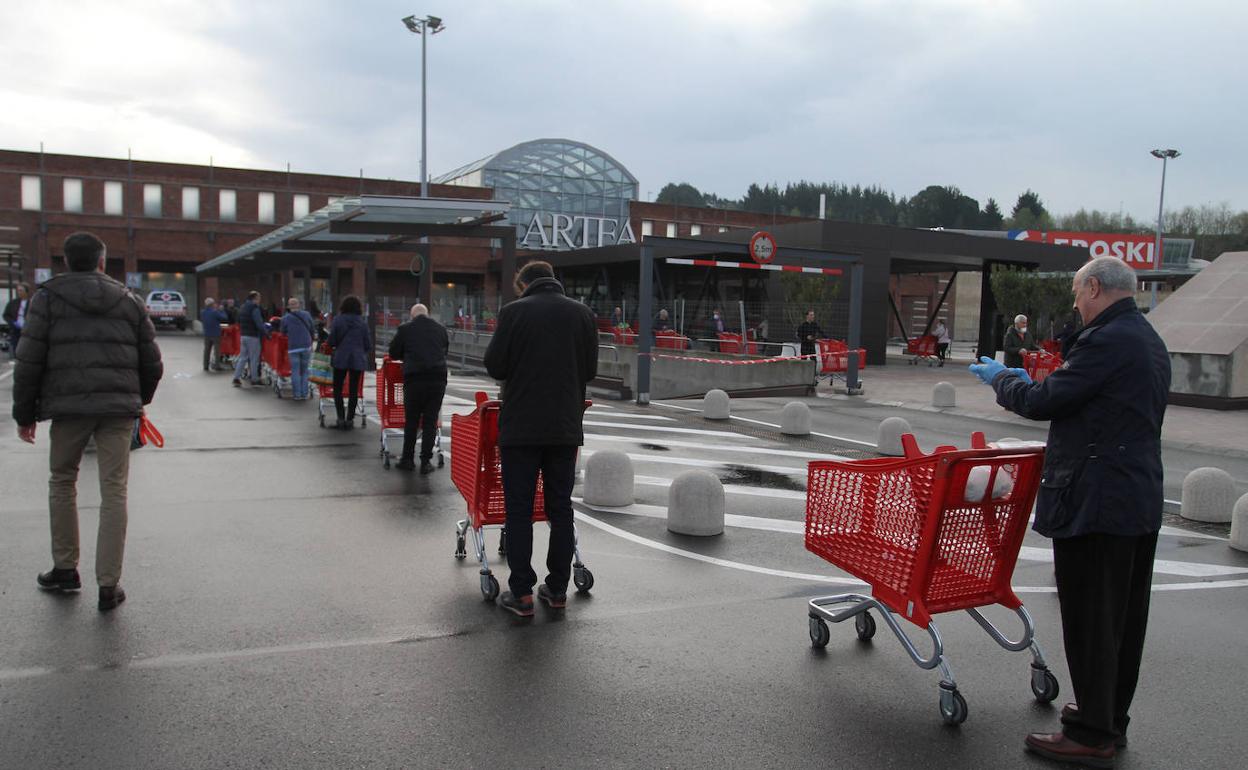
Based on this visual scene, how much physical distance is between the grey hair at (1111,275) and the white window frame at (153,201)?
58260 millimetres

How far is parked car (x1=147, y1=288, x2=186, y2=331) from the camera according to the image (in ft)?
148

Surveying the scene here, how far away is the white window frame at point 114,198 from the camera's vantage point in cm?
5291

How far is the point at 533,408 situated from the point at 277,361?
45.6 ft

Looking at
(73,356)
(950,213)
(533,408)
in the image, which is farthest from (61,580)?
(950,213)

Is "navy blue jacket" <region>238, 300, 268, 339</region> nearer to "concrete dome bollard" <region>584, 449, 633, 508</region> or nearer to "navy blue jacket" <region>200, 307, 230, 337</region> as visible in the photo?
"navy blue jacket" <region>200, 307, 230, 337</region>

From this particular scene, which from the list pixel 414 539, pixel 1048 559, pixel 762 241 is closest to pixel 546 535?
pixel 414 539

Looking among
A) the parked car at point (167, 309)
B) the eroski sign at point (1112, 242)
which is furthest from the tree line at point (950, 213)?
the parked car at point (167, 309)

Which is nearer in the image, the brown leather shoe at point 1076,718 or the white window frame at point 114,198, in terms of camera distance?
the brown leather shoe at point 1076,718

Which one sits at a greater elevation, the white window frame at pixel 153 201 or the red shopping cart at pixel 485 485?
the white window frame at pixel 153 201

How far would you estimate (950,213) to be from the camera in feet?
395

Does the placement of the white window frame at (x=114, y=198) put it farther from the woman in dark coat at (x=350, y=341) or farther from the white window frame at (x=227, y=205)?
the woman in dark coat at (x=350, y=341)

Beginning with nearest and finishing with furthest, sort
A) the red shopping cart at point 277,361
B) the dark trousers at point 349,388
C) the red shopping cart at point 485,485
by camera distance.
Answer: the red shopping cart at point 485,485 < the dark trousers at point 349,388 < the red shopping cart at point 277,361

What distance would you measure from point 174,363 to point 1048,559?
23484mm

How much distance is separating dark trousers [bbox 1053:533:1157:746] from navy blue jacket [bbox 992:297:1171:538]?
11 cm
